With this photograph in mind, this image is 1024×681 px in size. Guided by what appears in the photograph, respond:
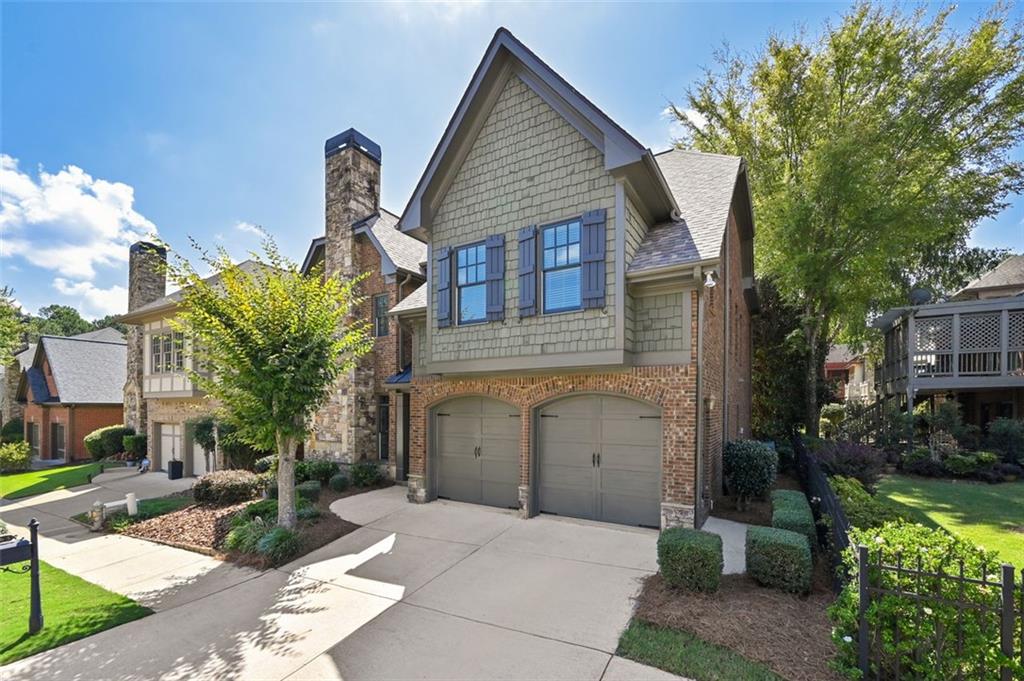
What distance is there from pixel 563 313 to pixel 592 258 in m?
1.14

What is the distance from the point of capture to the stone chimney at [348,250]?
13688mm

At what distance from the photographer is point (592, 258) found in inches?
323

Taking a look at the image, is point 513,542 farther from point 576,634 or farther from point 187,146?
point 187,146

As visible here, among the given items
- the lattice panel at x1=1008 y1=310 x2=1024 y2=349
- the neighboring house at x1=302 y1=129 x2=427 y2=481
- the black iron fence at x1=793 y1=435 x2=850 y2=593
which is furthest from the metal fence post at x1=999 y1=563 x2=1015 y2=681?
the lattice panel at x1=1008 y1=310 x2=1024 y2=349

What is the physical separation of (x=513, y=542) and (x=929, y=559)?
5.51 metres

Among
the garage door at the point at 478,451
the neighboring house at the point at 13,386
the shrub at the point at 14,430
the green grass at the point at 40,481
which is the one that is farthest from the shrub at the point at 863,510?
the shrub at the point at 14,430

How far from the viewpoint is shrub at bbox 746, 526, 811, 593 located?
5.43 metres

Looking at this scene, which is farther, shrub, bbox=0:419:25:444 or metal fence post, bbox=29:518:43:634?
shrub, bbox=0:419:25:444

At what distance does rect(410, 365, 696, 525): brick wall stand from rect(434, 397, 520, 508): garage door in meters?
0.31

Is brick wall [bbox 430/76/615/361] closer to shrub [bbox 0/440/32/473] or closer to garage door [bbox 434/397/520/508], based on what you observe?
garage door [bbox 434/397/520/508]

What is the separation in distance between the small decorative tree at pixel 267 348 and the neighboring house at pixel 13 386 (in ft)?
97.9

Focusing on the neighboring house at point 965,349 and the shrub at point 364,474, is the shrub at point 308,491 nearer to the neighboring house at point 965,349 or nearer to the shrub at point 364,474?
the shrub at point 364,474

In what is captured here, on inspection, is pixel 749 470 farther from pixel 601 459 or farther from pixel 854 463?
pixel 854 463

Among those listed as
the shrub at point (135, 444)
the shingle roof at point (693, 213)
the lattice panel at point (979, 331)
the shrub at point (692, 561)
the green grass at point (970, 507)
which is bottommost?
the shrub at point (135, 444)
